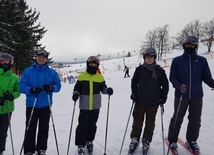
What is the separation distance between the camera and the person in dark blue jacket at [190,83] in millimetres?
4082

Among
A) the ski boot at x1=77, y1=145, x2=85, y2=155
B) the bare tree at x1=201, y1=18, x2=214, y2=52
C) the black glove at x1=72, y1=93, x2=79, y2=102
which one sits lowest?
the ski boot at x1=77, y1=145, x2=85, y2=155

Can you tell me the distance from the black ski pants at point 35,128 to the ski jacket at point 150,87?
178 cm

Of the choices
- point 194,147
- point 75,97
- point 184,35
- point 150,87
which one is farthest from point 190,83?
point 184,35

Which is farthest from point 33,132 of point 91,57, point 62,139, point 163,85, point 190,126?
point 190,126

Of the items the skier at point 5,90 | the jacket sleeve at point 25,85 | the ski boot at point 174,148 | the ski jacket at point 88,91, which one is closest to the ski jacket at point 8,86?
the skier at point 5,90

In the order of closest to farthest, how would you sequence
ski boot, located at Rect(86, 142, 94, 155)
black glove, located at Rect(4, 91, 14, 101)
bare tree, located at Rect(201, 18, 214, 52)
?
black glove, located at Rect(4, 91, 14, 101) < ski boot, located at Rect(86, 142, 94, 155) < bare tree, located at Rect(201, 18, 214, 52)

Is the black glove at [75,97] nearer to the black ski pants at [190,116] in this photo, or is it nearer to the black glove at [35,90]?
the black glove at [35,90]

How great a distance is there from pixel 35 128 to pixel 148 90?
225 cm

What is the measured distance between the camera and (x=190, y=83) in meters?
4.08

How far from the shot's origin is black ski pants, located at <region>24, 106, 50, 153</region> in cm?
387

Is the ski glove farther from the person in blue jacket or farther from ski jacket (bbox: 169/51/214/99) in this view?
the person in blue jacket

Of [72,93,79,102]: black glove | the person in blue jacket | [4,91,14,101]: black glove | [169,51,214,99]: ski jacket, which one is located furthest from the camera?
[169,51,214,99]: ski jacket

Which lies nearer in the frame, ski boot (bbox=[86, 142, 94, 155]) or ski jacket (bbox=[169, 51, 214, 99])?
ski jacket (bbox=[169, 51, 214, 99])

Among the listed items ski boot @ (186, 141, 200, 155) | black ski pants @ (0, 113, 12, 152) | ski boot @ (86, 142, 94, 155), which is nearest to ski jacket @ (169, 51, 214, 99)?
ski boot @ (186, 141, 200, 155)
